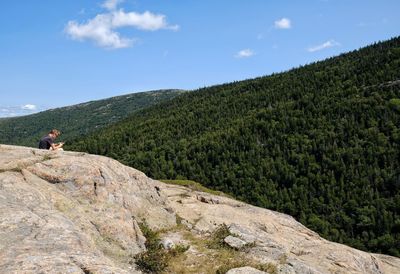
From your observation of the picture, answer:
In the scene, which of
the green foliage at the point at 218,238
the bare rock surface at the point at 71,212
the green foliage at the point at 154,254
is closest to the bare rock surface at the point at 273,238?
the green foliage at the point at 218,238

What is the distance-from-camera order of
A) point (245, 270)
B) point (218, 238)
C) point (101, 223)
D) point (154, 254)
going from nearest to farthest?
1. point (245, 270)
2. point (154, 254)
3. point (101, 223)
4. point (218, 238)

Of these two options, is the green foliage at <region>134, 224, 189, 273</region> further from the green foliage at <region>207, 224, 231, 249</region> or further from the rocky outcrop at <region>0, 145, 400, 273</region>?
the green foliage at <region>207, 224, 231, 249</region>

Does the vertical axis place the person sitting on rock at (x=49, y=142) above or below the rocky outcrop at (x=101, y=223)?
above

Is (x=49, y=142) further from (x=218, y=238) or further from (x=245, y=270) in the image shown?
(x=245, y=270)

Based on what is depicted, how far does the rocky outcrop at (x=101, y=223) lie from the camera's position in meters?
14.5

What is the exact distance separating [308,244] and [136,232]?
43.3ft

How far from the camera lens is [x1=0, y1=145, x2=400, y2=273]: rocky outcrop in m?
14.5

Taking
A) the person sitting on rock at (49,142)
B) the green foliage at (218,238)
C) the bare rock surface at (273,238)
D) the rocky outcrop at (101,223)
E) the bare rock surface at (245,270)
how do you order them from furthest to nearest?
the person sitting on rock at (49,142)
the bare rock surface at (273,238)
the green foliage at (218,238)
the bare rock surface at (245,270)
the rocky outcrop at (101,223)

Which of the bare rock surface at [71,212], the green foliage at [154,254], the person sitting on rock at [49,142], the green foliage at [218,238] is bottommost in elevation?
the green foliage at [218,238]

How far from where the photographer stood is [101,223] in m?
19.6

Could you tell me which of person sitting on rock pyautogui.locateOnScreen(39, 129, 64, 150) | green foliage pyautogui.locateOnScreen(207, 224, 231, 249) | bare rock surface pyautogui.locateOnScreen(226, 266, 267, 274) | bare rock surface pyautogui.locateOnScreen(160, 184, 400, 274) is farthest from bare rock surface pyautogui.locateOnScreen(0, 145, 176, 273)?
person sitting on rock pyautogui.locateOnScreen(39, 129, 64, 150)

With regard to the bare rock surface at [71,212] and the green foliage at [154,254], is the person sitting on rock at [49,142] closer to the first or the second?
the bare rock surface at [71,212]

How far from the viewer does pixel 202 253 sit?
20.5 m

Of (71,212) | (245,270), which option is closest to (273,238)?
(245,270)
